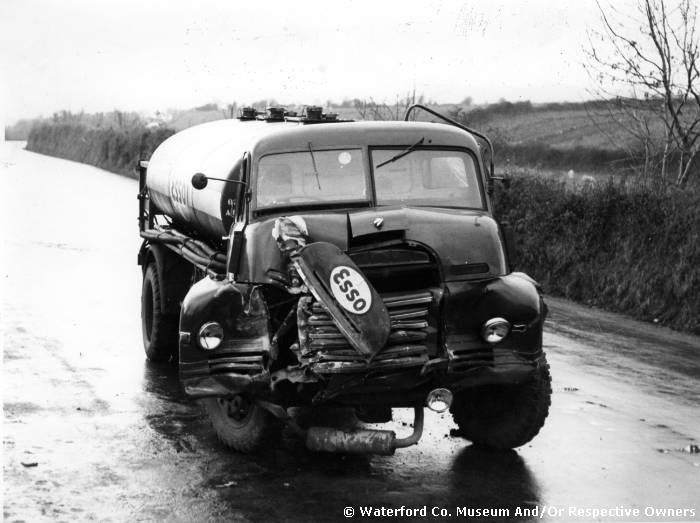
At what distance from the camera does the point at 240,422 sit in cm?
887

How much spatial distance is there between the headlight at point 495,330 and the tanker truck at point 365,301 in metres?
0.01

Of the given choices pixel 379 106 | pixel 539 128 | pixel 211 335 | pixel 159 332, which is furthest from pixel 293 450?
pixel 539 128

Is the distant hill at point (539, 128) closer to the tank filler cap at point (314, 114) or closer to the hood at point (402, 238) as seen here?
the tank filler cap at point (314, 114)

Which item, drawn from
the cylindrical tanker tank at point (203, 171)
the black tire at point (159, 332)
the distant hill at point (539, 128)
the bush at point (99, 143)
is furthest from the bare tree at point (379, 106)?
the black tire at point (159, 332)

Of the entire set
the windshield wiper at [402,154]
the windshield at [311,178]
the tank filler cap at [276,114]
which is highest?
the tank filler cap at [276,114]

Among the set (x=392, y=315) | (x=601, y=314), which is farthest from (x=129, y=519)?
(x=601, y=314)

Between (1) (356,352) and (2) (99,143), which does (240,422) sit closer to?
(1) (356,352)

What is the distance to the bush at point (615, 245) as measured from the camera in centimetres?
1605

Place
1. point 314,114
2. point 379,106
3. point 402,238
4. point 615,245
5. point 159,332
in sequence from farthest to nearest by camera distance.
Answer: point 379,106
point 615,245
point 159,332
point 314,114
point 402,238

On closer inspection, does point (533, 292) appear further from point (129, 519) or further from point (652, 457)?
point (129, 519)

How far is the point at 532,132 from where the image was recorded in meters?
48.8

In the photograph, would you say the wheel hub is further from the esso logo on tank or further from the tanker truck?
the esso logo on tank

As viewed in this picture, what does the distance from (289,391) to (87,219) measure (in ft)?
65.5

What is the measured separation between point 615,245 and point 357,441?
34.4 feet
